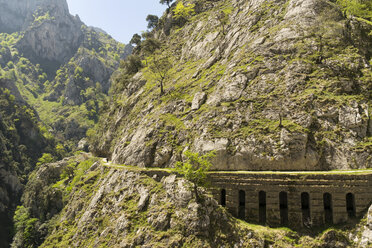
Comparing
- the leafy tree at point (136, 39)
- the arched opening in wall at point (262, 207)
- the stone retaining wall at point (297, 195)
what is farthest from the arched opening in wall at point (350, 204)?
the leafy tree at point (136, 39)

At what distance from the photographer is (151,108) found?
60500 mm

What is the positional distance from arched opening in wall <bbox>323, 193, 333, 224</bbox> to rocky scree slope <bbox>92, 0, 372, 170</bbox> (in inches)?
171

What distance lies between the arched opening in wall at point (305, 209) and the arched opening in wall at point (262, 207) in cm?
464

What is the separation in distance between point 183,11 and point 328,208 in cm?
9478

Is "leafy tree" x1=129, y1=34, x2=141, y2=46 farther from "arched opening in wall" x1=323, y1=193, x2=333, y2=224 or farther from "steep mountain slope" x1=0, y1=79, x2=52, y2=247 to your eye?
"arched opening in wall" x1=323, y1=193, x2=333, y2=224

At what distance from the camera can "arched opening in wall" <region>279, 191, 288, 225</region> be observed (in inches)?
1142

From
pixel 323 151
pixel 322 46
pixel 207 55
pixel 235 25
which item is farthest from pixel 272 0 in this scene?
pixel 323 151

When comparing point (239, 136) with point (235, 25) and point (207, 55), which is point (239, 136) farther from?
point (235, 25)

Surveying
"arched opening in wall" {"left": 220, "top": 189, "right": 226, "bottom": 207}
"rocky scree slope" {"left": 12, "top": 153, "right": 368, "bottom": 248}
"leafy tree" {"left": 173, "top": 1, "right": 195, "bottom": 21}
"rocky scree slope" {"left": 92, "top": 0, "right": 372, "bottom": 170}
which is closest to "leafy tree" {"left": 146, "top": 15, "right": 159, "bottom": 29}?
"leafy tree" {"left": 173, "top": 1, "right": 195, "bottom": 21}

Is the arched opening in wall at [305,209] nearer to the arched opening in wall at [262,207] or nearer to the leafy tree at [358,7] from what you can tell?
the arched opening in wall at [262,207]

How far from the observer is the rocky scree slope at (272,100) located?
108ft

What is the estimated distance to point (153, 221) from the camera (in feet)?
107

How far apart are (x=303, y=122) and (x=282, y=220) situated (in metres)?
14.9

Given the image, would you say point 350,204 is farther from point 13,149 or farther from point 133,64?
point 13,149
